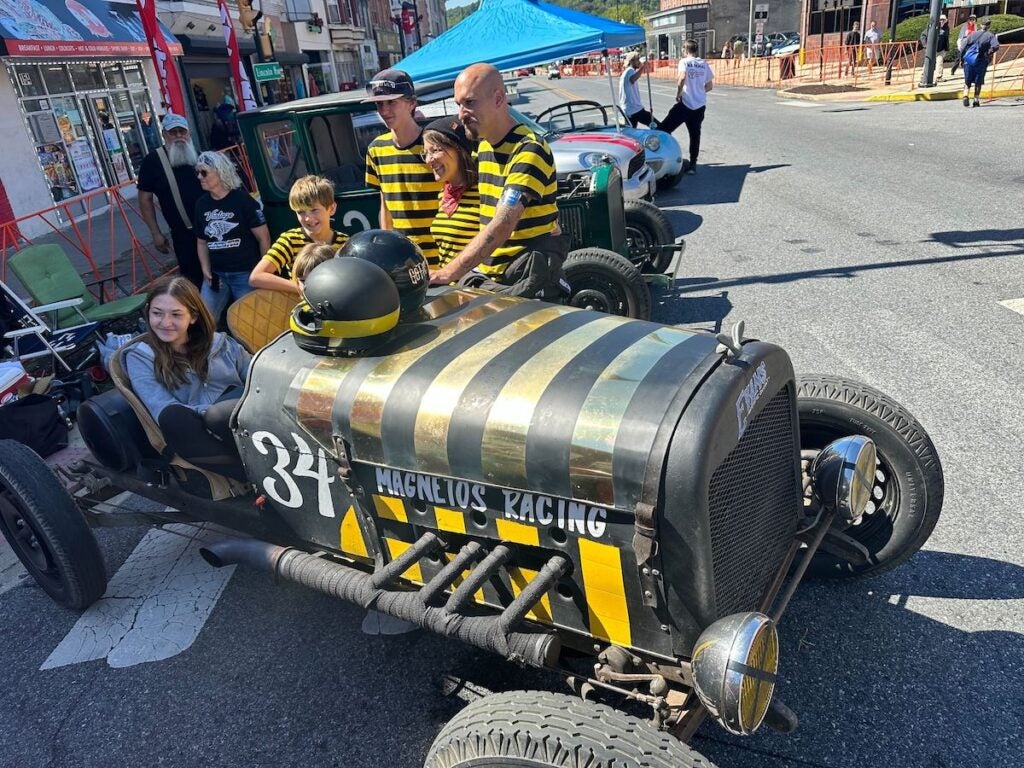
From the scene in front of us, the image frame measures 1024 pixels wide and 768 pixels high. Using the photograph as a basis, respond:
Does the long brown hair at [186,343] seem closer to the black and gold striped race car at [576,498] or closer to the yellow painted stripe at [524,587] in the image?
the black and gold striped race car at [576,498]

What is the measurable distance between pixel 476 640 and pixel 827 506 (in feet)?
4.14

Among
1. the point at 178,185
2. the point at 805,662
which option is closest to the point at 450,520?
the point at 805,662

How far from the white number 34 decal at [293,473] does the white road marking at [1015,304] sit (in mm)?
5223

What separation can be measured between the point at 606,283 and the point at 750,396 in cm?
327

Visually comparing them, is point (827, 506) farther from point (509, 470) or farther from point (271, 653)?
point (271, 653)

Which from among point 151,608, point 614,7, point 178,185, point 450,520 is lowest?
point 151,608

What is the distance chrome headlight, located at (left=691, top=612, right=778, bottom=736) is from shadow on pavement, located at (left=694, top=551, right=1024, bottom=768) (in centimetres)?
69

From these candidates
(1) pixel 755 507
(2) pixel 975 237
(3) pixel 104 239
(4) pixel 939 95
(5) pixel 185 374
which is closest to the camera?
(1) pixel 755 507

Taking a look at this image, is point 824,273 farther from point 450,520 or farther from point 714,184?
point 450,520

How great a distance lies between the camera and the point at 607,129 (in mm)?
9773

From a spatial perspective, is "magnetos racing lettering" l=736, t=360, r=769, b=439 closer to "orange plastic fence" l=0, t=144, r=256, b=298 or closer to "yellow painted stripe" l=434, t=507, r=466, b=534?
"yellow painted stripe" l=434, t=507, r=466, b=534

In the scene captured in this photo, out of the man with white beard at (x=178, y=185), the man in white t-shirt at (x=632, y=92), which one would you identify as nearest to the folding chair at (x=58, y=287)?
the man with white beard at (x=178, y=185)

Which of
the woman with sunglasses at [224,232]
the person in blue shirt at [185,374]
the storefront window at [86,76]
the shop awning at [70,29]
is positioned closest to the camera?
the person in blue shirt at [185,374]

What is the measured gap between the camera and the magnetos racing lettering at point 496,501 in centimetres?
208
